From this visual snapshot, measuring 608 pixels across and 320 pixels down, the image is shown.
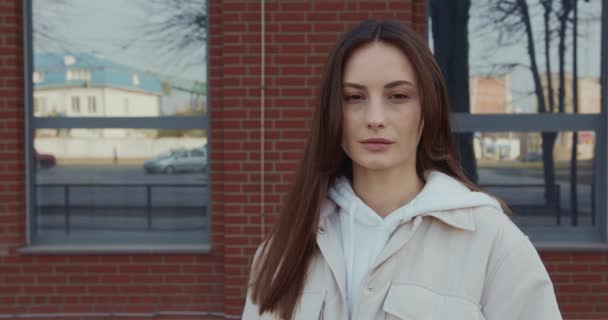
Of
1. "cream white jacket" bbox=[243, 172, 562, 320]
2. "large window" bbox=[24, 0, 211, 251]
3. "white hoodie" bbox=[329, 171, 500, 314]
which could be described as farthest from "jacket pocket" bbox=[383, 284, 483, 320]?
"large window" bbox=[24, 0, 211, 251]

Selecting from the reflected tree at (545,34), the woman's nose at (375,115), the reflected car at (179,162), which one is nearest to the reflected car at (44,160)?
the reflected car at (179,162)

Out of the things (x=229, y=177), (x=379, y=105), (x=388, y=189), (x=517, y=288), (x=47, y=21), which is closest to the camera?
(x=517, y=288)

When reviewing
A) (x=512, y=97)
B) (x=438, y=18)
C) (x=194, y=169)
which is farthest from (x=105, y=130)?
(x=512, y=97)

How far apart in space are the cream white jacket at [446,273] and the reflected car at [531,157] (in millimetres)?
3395

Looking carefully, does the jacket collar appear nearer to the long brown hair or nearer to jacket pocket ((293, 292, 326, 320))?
the long brown hair

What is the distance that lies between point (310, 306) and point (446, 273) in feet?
1.10

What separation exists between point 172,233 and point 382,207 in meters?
3.35

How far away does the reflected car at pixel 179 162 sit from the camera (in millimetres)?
4785

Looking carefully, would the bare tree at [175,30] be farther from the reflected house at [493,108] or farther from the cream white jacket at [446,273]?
the cream white jacket at [446,273]

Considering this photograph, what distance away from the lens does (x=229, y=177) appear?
176 inches

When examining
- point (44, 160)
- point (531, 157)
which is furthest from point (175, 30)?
point (531, 157)

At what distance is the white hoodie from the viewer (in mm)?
1594

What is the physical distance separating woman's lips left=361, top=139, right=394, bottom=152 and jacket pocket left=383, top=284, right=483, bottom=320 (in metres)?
0.32

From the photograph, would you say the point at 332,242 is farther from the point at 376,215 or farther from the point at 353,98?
the point at 353,98
